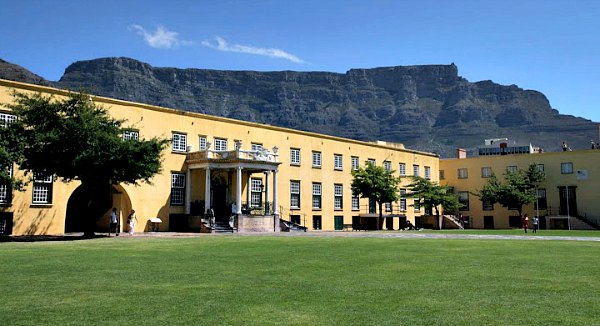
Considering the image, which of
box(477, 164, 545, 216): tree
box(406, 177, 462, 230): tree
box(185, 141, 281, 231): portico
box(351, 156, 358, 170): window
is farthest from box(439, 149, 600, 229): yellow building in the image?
box(185, 141, 281, 231): portico

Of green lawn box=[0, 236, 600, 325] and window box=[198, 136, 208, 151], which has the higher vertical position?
window box=[198, 136, 208, 151]

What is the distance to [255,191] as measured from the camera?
48969mm

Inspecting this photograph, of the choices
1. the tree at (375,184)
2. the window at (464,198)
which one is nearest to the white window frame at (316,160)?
the tree at (375,184)

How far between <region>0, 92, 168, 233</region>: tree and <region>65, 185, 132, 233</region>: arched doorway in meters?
9.65

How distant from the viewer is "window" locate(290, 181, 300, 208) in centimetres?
5262

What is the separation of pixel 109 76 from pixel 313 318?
205 m

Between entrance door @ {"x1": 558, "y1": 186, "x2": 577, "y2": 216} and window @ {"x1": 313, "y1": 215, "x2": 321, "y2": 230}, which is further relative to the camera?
entrance door @ {"x1": 558, "y1": 186, "x2": 577, "y2": 216}

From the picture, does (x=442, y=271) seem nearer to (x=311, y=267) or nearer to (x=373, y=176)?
(x=311, y=267)

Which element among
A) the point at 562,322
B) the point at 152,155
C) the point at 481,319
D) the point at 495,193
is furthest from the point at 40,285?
the point at 495,193

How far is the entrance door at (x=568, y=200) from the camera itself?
65.6m

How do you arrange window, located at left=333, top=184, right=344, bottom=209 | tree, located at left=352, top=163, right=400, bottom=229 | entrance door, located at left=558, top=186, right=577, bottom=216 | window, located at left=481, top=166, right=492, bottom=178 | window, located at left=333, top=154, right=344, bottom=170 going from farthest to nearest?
window, located at left=481, top=166, right=492, bottom=178, entrance door, located at left=558, top=186, right=577, bottom=216, window, located at left=333, top=154, right=344, bottom=170, window, located at left=333, top=184, right=344, bottom=209, tree, located at left=352, top=163, right=400, bottom=229

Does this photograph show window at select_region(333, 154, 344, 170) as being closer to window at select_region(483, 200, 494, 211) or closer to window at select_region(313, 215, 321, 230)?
window at select_region(313, 215, 321, 230)

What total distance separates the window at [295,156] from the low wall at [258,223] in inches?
421

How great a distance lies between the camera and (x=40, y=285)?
34.6 feet
